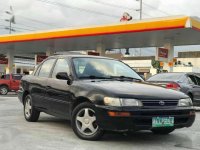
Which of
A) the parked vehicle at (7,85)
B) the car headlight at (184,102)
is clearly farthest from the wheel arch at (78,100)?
the parked vehicle at (7,85)

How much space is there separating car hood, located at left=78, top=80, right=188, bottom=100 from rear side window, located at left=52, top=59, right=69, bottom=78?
93cm

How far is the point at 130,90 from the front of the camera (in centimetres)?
→ 654

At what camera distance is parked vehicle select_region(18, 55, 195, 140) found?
632cm

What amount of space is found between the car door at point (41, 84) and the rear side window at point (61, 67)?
0.82ft

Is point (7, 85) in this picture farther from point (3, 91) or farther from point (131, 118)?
point (131, 118)

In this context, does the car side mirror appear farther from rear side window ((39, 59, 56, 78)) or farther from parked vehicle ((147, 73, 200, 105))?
parked vehicle ((147, 73, 200, 105))

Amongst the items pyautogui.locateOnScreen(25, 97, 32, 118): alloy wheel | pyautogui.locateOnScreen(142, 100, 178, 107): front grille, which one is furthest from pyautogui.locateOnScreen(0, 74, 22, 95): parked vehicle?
pyautogui.locateOnScreen(142, 100, 178, 107): front grille

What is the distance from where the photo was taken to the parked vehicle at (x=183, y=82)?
542 inches

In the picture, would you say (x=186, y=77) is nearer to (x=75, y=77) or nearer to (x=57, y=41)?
(x=75, y=77)

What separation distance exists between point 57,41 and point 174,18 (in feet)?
43.6

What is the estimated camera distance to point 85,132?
271 inches

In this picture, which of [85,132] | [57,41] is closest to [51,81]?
[85,132]

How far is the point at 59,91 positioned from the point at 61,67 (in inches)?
25.8

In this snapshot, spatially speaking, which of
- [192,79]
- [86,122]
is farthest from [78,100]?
[192,79]
